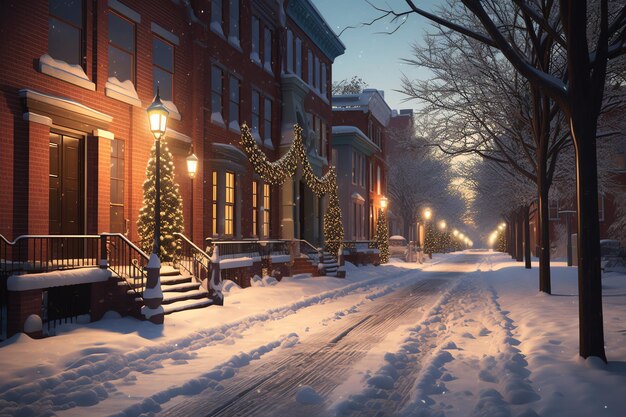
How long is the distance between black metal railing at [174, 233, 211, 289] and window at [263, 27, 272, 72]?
1094 centimetres

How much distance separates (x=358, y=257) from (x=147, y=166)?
19.7 metres

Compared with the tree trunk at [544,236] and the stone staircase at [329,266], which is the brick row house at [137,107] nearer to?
the stone staircase at [329,266]

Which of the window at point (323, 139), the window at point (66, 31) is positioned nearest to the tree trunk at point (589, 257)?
the window at point (66, 31)

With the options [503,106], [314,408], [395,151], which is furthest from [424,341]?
[395,151]

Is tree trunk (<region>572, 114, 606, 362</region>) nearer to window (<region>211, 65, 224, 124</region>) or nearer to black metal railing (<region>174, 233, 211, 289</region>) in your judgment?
black metal railing (<region>174, 233, 211, 289</region>)

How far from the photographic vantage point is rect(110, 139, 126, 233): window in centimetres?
1602

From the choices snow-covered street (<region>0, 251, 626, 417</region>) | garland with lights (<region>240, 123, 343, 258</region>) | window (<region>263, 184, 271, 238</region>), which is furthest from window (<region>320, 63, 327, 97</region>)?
snow-covered street (<region>0, 251, 626, 417</region>)

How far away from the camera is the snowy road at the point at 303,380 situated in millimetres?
6336

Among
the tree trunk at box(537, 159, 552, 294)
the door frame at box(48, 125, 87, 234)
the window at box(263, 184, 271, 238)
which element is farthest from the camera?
the window at box(263, 184, 271, 238)

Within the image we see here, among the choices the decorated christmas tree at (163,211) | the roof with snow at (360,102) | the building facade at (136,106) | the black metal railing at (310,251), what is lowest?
the black metal railing at (310,251)

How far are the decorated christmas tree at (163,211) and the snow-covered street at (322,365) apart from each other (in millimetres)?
2865

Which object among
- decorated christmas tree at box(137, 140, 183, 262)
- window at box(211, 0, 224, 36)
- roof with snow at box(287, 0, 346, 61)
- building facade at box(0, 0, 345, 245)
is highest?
roof with snow at box(287, 0, 346, 61)

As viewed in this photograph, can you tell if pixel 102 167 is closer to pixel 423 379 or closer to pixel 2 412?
pixel 2 412

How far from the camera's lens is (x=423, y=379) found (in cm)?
737
